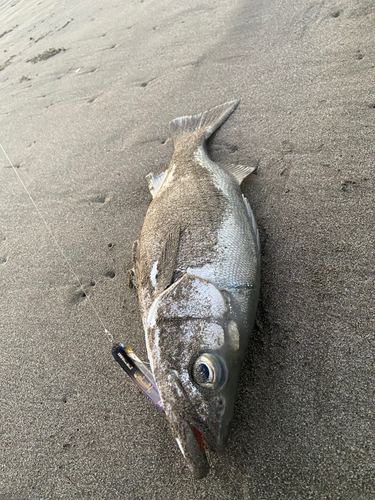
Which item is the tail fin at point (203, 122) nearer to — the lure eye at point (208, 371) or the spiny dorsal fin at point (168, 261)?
the spiny dorsal fin at point (168, 261)

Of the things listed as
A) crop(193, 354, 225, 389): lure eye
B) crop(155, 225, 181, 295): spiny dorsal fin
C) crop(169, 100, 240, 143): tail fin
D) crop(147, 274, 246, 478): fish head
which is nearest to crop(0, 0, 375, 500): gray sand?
crop(169, 100, 240, 143): tail fin

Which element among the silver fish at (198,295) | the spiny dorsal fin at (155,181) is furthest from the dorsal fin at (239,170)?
the spiny dorsal fin at (155,181)

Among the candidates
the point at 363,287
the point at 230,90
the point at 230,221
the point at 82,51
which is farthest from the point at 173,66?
the point at 363,287

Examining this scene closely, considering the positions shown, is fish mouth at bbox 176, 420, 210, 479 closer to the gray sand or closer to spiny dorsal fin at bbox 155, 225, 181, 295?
the gray sand

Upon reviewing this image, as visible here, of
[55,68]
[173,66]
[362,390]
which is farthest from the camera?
[55,68]

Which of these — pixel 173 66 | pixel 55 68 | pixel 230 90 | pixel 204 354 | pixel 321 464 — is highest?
pixel 55 68

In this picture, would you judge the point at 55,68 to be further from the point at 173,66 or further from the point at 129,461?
the point at 129,461
